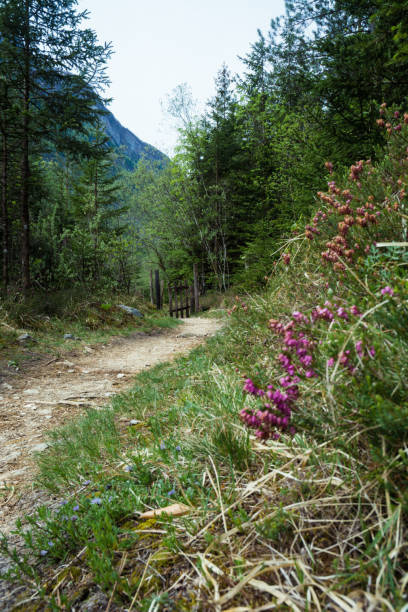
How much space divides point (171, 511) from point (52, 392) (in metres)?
3.74

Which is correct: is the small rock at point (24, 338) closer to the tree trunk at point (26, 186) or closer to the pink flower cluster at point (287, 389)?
the tree trunk at point (26, 186)

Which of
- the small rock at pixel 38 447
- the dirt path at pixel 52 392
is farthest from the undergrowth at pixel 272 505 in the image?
the small rock at pixel 38 447

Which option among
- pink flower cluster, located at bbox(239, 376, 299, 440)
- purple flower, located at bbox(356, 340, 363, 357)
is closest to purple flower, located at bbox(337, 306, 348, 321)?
purple flower, located at bbox(356, 340, 363, 357)

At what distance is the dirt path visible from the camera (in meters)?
2.54

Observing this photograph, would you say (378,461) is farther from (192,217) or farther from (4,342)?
(192,217)

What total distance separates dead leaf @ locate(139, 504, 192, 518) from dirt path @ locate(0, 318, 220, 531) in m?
0.88

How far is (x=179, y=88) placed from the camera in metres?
21.8

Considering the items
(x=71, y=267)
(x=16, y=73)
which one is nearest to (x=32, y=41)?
(x=16, y=73)

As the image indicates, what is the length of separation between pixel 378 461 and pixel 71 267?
461 inches

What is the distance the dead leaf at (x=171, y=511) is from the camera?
125cm

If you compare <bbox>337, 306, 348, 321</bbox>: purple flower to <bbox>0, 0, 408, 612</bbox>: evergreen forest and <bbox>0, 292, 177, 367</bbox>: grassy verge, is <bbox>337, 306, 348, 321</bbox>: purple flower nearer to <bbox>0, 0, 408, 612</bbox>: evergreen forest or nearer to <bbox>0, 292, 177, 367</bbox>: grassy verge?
<bbox>0, 0, 408, 612</bbox>: evergreen forest

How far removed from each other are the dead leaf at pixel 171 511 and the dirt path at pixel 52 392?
88 centimetres

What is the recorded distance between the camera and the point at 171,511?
1.26 metres

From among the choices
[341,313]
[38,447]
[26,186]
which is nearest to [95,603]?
[341,313]
